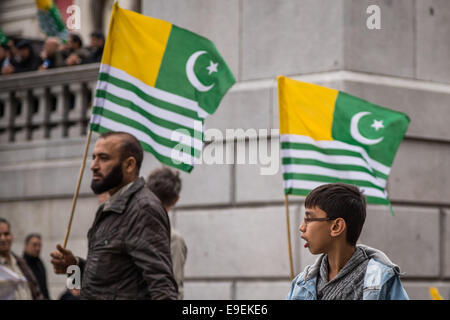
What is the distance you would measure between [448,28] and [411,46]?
0.61 meters

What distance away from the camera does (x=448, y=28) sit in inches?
446

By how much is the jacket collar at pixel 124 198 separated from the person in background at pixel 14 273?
345 centimetres

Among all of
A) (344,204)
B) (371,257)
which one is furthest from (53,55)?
(371,257)

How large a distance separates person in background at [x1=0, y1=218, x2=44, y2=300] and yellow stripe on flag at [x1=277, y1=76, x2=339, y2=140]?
112 inches

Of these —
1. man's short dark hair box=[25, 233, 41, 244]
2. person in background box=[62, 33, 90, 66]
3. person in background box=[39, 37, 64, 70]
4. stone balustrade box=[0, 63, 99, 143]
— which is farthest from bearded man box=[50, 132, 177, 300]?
person in background box=[39, 37, 64, 70]

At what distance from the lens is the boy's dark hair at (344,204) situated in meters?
4.85

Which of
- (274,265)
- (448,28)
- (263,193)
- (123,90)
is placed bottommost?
(274,265)

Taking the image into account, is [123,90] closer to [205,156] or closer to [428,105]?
[205,156]

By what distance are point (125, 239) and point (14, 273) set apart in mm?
3944

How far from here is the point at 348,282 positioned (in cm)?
469

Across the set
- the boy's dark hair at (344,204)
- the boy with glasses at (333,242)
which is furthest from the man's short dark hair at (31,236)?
the boy's dark hair at (344,204)

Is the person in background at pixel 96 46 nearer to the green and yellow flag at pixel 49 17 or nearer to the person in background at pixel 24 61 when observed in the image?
the green and yellow flag at pixel 49 17

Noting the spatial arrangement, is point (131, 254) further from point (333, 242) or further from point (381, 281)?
point (381, 281)
